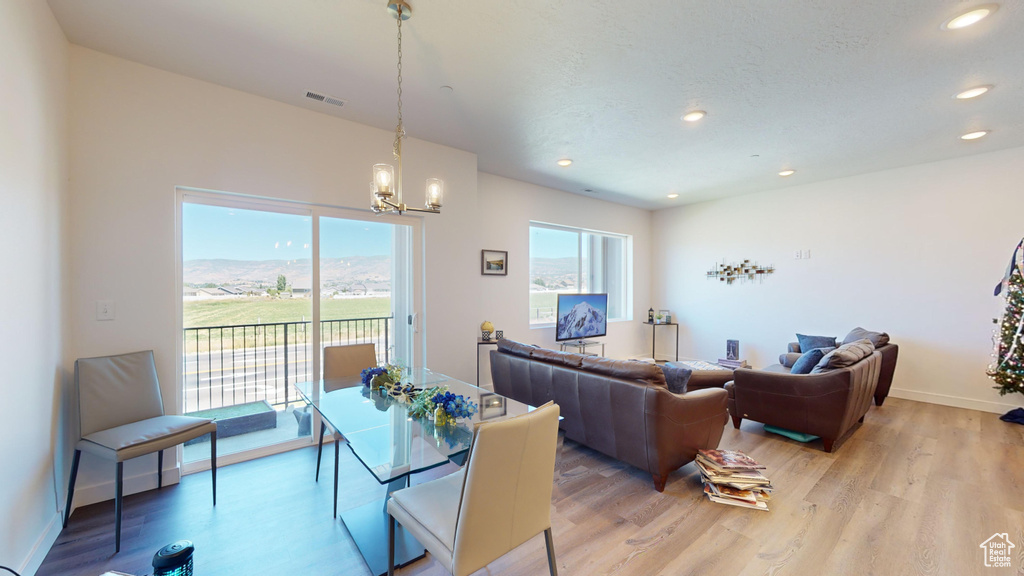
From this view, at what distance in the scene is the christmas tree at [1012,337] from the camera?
11.4 feet

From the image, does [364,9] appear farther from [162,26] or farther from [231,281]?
[231,281]

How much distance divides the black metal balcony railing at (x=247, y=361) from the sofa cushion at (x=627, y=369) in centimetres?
224

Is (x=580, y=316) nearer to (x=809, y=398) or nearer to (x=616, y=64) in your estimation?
(x=809, y=398)

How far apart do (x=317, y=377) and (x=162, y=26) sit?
99.8 inches

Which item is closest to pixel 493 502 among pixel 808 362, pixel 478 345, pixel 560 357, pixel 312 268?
pixel 560 357

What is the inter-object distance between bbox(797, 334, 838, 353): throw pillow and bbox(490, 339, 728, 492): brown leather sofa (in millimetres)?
2958

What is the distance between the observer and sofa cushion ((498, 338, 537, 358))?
11.1 feet

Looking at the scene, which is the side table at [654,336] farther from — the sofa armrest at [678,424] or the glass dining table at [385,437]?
the glass dining table at [385,437]

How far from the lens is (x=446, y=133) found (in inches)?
144

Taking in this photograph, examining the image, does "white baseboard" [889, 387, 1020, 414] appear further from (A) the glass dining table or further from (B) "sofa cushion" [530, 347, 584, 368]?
(A) the glass dining table

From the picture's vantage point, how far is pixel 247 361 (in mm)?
3172

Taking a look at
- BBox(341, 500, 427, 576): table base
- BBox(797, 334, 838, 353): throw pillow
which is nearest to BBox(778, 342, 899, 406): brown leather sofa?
BBox(797, 334, 838, 353): throw pillow

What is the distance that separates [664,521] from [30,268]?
3.56 m

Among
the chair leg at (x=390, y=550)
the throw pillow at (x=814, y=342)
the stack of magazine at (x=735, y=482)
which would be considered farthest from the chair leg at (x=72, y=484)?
the throw pillow at (x=814, y=342)
